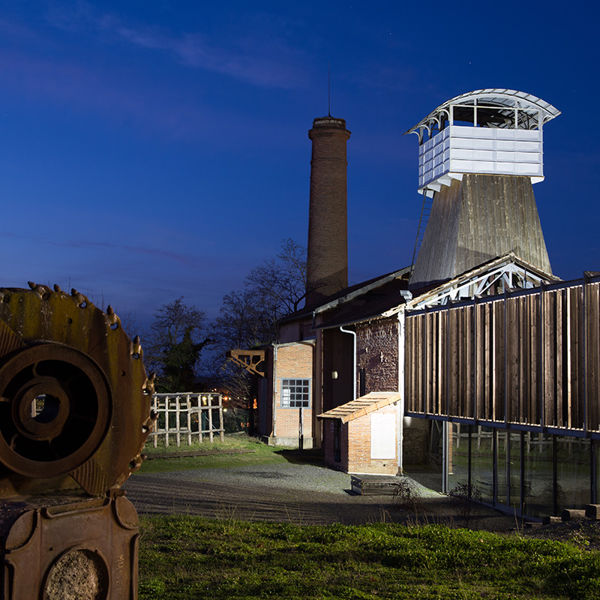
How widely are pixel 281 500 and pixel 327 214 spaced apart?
2288cm

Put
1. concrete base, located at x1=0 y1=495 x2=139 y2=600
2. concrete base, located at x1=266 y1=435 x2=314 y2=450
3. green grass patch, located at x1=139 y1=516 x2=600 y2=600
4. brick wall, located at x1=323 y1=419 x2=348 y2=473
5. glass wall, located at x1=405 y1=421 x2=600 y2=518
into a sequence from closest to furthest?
concrete base, located at x1=0 y1=495 x2=139 y2=600 → green grass patch, located at x1=139 y1=516 x2=600 y2=600 → glass wall, located at x1=405 y1=421 x2=600 y2=518 → brick wall, located at x1=323 y1=419 x2=348 y2=473 → concrete base, located at x1=266 y1=435 x2=314 y2=450

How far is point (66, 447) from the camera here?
5.15m

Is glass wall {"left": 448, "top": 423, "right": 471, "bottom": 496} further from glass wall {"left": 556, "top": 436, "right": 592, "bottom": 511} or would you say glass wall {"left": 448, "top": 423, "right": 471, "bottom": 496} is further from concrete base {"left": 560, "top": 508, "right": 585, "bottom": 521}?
concrete base {"left": 560, "top": 508, "right": 585, "bottom": 521}

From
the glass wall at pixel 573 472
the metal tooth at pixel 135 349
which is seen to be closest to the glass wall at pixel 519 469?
the glass wall at pixel 573 472

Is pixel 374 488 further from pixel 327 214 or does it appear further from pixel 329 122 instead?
pixel 329 122

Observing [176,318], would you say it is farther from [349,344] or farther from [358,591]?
[358,591]

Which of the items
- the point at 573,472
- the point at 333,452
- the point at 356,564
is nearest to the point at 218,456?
the point at 333,452

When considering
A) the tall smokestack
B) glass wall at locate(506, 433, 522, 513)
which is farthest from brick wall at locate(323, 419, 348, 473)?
the tall smokestack

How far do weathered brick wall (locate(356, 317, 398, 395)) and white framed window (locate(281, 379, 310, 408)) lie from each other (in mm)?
5566

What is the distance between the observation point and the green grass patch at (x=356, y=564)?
709 cm

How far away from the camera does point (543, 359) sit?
563 inches

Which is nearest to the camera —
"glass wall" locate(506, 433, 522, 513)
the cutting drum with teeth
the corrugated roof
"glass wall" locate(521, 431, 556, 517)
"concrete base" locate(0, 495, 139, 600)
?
"concrete base" locate(0, 495, 139, 600)

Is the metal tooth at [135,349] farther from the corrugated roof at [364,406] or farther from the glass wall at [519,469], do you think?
the corrugated roof at [364,406]

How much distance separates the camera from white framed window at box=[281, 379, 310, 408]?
92.5ft
